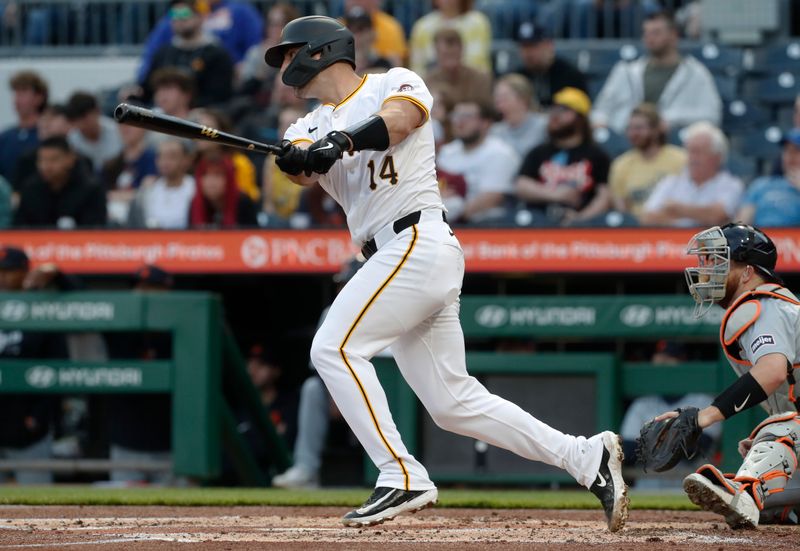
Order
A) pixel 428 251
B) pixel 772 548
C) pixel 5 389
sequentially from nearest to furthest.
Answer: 1. pixel 772 548
2. pixel 428 251
3. pixel 5 389

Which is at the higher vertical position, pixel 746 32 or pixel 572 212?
pixel 746 32

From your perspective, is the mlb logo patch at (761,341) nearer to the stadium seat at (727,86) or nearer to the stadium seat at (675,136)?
the stadium seat at (675,136)

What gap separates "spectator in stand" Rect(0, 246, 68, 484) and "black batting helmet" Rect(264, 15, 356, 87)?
153 inches

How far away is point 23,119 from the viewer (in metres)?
11.4

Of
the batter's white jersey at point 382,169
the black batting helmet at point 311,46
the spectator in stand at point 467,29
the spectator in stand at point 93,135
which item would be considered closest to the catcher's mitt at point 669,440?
the batter's white jersey at point 382,169

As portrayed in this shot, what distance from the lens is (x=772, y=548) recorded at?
14.8 feet

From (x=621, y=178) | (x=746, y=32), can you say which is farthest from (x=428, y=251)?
(x=746, y=32)

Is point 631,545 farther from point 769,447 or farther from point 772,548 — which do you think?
point 769,447

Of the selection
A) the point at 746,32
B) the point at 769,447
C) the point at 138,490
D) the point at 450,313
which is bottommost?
the point at 138,490

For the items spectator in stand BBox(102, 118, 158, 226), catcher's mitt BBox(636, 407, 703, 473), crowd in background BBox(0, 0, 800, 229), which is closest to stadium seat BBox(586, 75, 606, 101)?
crowd in background BBox(0, 0, 800, 229)

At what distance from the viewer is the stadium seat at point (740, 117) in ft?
36.3

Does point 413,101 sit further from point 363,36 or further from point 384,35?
point 384,35

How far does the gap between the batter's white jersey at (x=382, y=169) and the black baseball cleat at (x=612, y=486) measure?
106cm

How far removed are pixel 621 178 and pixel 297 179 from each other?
193 inches
